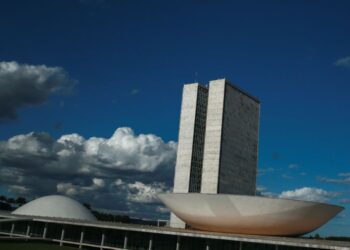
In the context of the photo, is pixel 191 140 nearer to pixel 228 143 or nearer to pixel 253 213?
pixel 228 143

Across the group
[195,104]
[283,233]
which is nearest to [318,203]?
[283,233]

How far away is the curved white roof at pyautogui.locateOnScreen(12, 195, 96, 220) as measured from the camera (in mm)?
63656

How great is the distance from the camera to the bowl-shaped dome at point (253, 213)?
41938mm

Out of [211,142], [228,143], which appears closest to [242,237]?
[211,142]

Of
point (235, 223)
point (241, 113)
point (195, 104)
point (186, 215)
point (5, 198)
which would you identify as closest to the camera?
point (235, 223)

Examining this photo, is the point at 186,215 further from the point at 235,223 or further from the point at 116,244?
the point at 116,244

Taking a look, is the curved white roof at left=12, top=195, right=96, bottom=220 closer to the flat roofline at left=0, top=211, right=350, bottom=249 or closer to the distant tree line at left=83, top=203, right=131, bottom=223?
the flat roofline at left=0, top=211, right=350, bottom=249

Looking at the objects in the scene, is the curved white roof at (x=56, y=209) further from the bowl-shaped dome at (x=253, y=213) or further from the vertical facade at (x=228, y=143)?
the bowl-shaped dome at (x=253, y=213)

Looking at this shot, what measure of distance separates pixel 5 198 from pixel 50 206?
6101 centimetres

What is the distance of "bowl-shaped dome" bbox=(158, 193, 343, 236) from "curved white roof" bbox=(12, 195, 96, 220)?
24.0 m

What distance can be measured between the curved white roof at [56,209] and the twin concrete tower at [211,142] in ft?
54.0

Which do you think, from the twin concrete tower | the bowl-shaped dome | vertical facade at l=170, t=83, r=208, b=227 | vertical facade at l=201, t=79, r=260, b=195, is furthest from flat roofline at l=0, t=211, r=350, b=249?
vertical facade at l=201, t=79, r=260, b=195

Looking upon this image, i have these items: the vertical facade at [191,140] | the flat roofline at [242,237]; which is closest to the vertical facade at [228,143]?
the vertical facade at [191,140]

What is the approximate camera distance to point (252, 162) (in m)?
85.2
